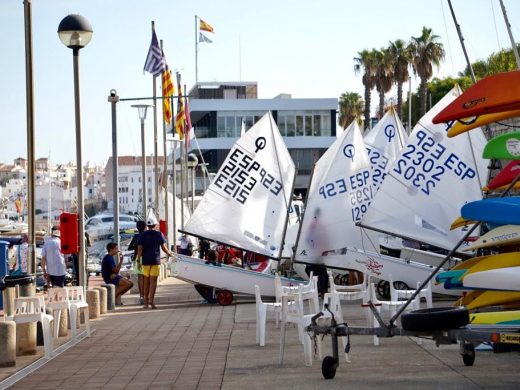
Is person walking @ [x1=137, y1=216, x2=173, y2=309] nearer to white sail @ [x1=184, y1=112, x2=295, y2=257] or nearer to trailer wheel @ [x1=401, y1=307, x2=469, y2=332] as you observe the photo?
white sail @ [x1=184, y1=112, x2=295, y2=257]

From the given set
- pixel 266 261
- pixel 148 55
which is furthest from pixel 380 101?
pixel 266 261

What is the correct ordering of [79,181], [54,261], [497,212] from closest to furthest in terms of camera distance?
[497,212] → [79,181] → [54,261]

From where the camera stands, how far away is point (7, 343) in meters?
12.4

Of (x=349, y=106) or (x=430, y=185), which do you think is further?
(x=349, y=106)

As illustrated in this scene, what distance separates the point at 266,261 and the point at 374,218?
3945 mm

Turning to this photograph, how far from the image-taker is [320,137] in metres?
81.3

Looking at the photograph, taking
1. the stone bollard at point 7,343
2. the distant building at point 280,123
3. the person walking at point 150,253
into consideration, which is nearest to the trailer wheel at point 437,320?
the stone bollard at point 7,343

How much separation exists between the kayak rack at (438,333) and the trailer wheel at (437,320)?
4 centimetres

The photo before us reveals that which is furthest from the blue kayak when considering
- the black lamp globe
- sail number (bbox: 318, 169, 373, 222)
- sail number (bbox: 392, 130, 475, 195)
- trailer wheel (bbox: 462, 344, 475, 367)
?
sail number (bbox: 318, 169, 373, 222)

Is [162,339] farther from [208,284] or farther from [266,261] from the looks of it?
[266,261]

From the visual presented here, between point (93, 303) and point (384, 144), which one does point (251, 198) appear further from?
point (93, 303)

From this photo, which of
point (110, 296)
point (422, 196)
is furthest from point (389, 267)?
point (110, 296)

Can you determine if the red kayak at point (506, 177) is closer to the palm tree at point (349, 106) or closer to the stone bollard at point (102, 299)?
the stone bollard at point (102, 299)

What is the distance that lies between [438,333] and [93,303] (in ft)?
33.7
